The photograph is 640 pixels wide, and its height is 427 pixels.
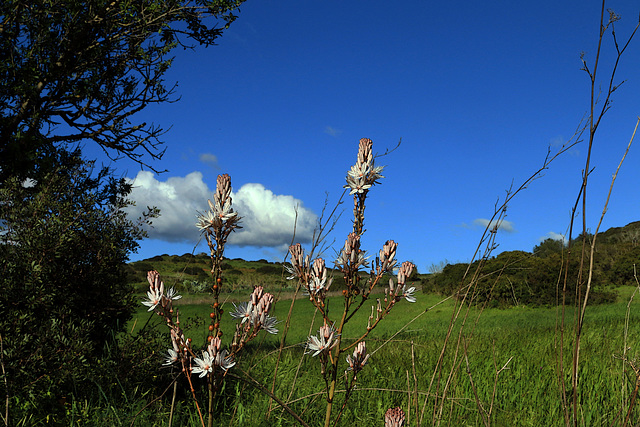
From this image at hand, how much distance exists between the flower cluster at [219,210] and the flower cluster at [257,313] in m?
0.31

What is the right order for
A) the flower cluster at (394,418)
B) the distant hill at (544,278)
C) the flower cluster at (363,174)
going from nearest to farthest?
the flower cluster at (394,418) < the flower cluster at (363,174) < the distant hill at (544,278)

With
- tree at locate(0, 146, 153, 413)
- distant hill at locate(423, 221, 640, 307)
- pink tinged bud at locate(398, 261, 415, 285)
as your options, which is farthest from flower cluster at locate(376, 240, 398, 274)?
distant hill at locate(423, 221, 640, 307)

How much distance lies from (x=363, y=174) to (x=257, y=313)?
2.40 feet

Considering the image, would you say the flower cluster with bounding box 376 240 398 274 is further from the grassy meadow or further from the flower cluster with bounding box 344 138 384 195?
the grassy meadow

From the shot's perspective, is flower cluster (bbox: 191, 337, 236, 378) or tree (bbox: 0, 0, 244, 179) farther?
tree (bbox: 0, 0, 244, 179)

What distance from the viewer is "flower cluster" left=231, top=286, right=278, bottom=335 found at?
172 centimetres

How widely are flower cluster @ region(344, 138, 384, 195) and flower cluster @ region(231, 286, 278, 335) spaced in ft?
1.90

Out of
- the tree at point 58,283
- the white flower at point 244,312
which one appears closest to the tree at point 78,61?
the tree at point 58,283

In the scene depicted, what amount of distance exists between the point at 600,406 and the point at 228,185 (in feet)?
17.1

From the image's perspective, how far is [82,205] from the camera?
5.62 meters

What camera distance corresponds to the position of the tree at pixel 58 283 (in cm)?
447

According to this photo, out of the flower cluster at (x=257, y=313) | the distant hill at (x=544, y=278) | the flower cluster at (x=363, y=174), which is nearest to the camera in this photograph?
the flower cluster at (x=257, y=313)

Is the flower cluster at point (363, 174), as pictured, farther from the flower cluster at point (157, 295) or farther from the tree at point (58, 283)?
the tree at point (58, 283)

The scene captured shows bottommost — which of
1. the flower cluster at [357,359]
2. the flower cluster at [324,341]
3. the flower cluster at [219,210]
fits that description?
the flower cluster at [357,359]
